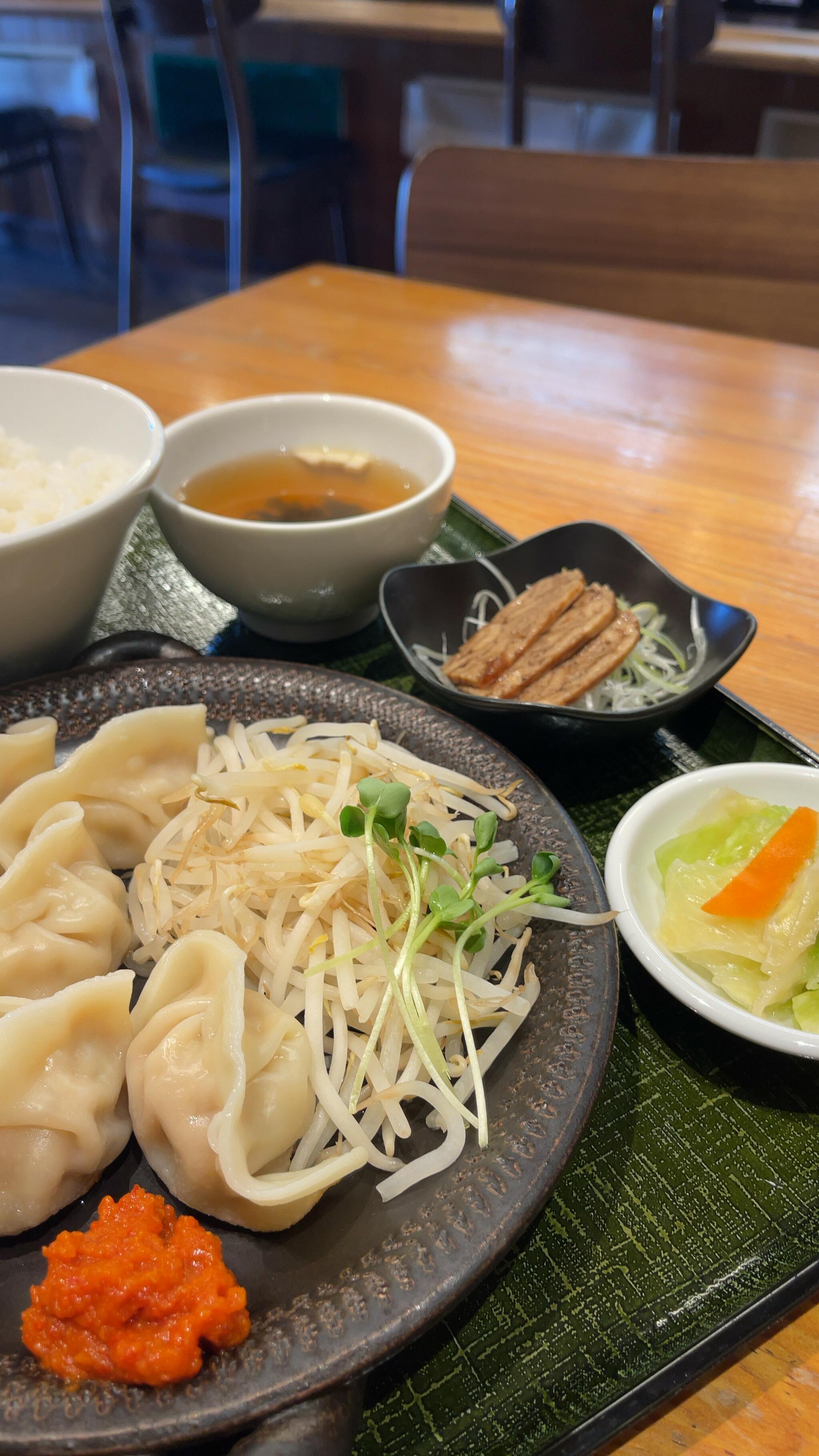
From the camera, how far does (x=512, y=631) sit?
161 cm

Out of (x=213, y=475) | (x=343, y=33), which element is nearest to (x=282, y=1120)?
(x=213, y=475)

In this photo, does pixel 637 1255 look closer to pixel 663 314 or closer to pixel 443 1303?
pixel 443 1303

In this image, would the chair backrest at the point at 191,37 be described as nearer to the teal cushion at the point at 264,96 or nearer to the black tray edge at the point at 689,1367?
the teal cushion at the point at 264,96

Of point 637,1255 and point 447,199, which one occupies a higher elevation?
point 447,199

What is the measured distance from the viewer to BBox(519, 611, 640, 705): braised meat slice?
1497 mm

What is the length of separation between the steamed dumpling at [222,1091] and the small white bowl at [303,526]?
661 mm

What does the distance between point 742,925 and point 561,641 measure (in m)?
0.58

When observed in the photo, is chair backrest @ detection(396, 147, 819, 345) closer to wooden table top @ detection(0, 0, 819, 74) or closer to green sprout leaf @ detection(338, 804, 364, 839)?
green sprout leaf @ detection(338, 804, 364, 839)

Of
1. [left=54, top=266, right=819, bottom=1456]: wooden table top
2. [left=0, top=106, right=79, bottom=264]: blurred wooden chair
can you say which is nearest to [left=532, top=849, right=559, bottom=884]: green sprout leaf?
[left=54, top=266, right=819, bottom=1456]: wooden table top

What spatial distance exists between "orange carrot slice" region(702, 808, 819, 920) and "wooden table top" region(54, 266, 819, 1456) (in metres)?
0.42

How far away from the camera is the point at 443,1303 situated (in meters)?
0.80

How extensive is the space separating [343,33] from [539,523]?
5812mm

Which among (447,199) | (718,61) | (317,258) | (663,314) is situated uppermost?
(718,61)

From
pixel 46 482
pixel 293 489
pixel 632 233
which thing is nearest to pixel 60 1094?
pixel 46 482
